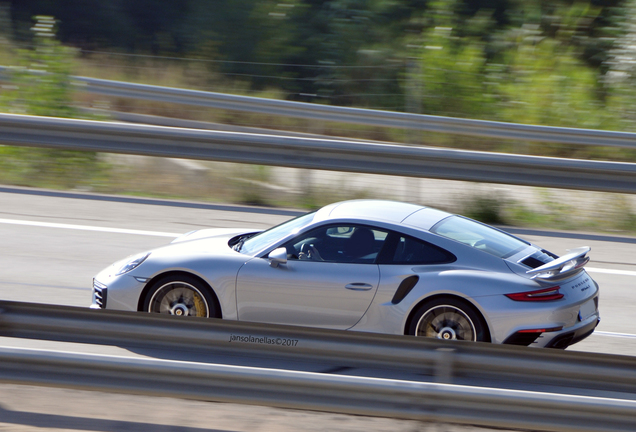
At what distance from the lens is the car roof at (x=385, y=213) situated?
5.84 meters

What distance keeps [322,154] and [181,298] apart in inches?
157

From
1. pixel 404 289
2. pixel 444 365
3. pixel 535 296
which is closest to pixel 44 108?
pixel 404 289

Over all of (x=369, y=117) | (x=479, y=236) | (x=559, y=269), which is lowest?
(x=559, y=269)

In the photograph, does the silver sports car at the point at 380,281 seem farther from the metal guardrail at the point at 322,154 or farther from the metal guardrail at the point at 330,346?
the metal guardrail at the point at 322,154

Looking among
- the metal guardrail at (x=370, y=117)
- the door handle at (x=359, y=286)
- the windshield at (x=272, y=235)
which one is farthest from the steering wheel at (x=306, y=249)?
the metal guardrail at (x=370, y=117)

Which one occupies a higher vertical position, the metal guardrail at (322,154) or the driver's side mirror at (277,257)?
the metal guardrail at (322,154)

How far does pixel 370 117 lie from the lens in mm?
14102

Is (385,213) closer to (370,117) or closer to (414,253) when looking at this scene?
(414,253)

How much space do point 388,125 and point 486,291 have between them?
8806 millimetres

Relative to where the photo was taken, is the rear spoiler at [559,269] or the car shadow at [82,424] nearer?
the car shadow at [82,424]

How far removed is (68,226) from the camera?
887 centimetres

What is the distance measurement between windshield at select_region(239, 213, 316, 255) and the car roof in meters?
0.14

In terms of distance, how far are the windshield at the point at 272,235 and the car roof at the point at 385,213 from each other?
0.14 metres

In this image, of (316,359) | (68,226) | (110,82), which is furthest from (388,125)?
(316,359)
